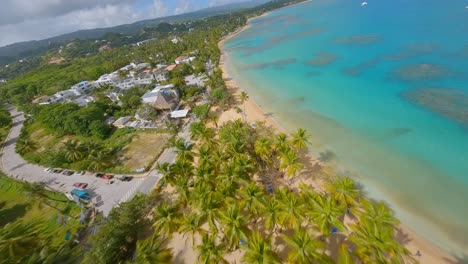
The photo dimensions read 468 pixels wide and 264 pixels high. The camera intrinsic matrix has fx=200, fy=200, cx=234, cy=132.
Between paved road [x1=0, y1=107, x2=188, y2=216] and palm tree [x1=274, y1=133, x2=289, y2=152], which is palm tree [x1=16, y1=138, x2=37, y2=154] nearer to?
paved road [x1=0, y1=107, x2=188, y2=216]

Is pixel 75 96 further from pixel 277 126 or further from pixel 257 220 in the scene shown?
pixel 257 220

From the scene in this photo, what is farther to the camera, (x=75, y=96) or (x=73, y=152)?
(x=75, y=96)

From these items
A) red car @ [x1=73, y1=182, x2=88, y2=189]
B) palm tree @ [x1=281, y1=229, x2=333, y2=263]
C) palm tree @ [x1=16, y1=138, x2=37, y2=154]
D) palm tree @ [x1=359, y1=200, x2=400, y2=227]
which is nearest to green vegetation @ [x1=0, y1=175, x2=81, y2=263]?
red car @ [x1=73, y1=182, x2=88, y2=189]

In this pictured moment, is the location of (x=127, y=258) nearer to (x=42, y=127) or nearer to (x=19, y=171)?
(x=19, y=171)

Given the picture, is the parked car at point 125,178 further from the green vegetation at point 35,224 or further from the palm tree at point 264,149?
the palm tree at point 264,149

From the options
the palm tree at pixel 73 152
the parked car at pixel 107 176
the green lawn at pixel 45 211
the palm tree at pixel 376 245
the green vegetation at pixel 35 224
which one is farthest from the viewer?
the palm tree at pixel 73 152

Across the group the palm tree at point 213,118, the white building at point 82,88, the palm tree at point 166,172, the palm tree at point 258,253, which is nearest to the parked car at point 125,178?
the palm tree at point 166,172

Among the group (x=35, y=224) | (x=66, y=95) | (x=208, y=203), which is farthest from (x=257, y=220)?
(x=66, y=95)
